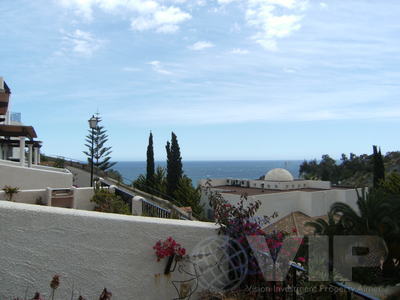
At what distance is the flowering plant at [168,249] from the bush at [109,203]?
4121mm

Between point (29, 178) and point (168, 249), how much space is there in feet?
33.3

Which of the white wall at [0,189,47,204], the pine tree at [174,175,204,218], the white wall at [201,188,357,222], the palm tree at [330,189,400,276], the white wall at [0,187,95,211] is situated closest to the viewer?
the white wall at [0,189,47,204]

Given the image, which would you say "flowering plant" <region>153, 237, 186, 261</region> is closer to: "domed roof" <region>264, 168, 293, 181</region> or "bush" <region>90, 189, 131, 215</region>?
"bush" <region>90, 189, 131, 215</region>

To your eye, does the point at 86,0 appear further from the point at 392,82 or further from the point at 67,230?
the point at 392,82

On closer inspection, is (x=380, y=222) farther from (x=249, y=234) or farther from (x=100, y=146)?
(x=100, y=146)

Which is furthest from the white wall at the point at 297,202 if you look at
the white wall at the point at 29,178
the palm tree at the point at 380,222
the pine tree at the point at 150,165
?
the palm tree at the point at 380,222

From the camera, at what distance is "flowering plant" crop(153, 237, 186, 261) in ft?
11.1

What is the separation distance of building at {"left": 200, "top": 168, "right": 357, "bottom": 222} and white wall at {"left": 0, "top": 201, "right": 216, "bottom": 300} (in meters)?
18.6

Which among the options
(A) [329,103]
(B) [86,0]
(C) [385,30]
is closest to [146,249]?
(B) [86,0]

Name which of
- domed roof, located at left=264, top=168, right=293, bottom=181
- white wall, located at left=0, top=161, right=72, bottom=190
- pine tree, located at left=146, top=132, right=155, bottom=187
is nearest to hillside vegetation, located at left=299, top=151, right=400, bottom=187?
domed roof, located at left=264, top=168, right=293, bottom=181

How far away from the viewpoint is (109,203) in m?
8.47

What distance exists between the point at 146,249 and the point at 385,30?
9199mm

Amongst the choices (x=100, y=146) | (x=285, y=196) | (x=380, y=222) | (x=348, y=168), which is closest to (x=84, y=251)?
(x=380, y=222)

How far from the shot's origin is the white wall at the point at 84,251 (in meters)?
3.10
